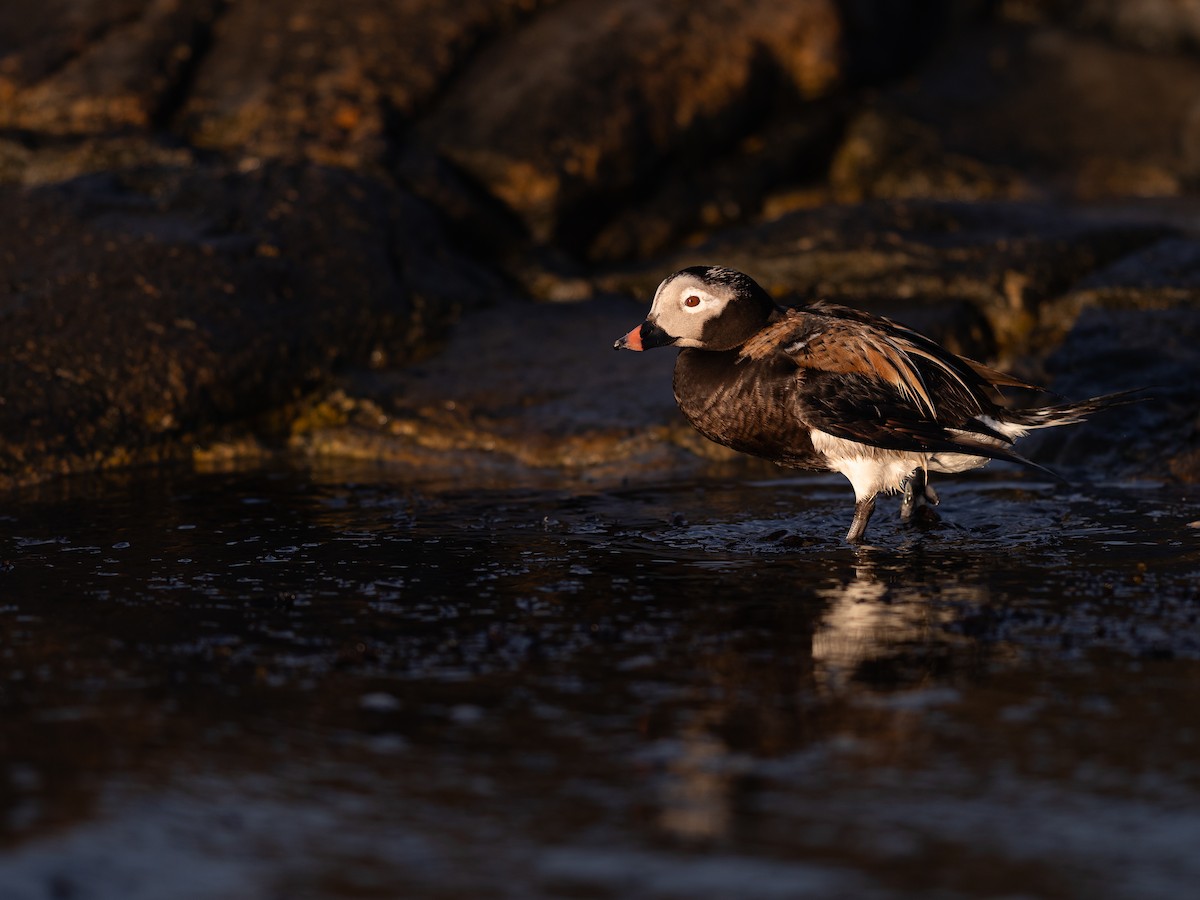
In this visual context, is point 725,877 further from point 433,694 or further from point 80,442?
point 80,442

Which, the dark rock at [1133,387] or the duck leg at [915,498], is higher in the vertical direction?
the dark rock at [1133,387]

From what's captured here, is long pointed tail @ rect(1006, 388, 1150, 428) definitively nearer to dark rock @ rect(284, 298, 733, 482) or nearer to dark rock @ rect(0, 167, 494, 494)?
dark rock @ rect(284, 298, 733, 482)

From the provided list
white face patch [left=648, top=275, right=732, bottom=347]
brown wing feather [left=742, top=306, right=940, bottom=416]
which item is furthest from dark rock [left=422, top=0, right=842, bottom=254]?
brown wing feather [left=742, top=306, right=940, bottom=416]

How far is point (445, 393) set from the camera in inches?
393

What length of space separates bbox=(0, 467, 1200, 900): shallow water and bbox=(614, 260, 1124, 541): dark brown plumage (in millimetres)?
388

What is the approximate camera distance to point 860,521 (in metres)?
7.05

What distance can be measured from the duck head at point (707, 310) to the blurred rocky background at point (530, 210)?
5.38ft

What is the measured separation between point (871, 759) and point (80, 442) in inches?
249

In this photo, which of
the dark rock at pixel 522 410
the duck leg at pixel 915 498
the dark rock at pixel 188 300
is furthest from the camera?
the dark rock at pixel 188 300

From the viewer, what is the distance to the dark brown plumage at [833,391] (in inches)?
275

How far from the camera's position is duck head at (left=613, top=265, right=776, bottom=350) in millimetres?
7398

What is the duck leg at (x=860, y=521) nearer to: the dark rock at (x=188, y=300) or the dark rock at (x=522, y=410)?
the dark rock at (x=522, y=410)

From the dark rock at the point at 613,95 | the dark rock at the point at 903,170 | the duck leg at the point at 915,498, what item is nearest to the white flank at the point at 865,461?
the duck leg at the point at 915,498

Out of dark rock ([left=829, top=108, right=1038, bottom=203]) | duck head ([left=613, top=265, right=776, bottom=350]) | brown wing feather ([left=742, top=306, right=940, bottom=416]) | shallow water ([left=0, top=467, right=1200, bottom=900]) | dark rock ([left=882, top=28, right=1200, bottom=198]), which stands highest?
dark rock ([left=882, top=28, right=1200, bottom=198])
